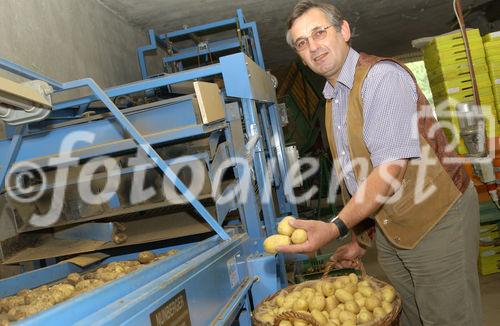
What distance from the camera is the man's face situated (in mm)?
1937

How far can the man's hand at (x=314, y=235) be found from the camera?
166cm

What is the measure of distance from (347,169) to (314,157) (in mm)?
7781

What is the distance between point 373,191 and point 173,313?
866 mm

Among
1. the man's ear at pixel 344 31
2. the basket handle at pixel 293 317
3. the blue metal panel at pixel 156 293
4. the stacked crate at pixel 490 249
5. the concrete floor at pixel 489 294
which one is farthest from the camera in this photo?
the stacked crate at pixel 490 249

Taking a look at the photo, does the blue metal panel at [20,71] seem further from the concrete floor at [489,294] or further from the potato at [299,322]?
the concrete floor at [489,294]

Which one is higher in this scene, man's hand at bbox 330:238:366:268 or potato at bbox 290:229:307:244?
potato at bbox 290:229:307:244

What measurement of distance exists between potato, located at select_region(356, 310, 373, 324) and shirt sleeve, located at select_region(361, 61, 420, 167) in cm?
62

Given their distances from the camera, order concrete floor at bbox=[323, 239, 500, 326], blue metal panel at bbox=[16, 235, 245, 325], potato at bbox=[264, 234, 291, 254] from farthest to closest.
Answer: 1. concrete floor at bbox=[323, 239, 500, 326]
2. potato at bbox=[264, 234, 291, 254]
3. blue metal panel at bbox=[16, 235, 245, 325]

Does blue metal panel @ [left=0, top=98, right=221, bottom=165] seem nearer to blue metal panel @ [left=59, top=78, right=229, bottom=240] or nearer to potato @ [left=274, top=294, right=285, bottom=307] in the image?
blue metal panel @ [left=59, top=78, right=229, bottom=240]

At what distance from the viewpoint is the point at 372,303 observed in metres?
1.89

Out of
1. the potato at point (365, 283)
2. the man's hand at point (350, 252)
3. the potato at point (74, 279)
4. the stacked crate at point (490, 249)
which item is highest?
the potato at point (74, 279)

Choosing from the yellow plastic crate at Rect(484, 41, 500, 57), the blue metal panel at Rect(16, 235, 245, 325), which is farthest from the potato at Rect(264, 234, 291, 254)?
the yellow plastic crate at Rect(484, 41, 500, 57)

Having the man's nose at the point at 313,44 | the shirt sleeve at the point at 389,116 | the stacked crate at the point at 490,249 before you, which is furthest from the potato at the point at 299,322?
the stacked crate at the point at 490,249

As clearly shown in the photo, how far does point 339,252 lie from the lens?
2.32m
